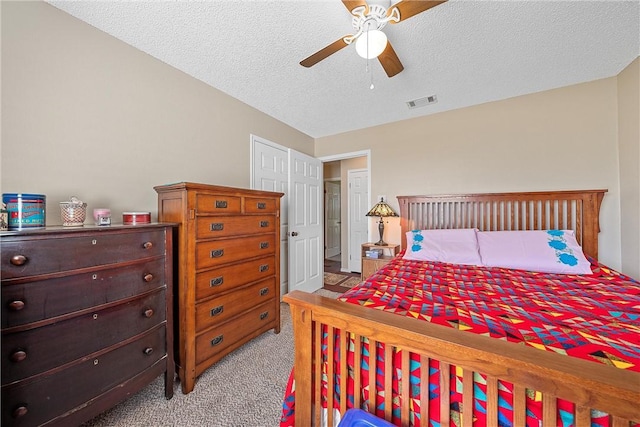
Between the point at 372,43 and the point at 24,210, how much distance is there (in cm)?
204

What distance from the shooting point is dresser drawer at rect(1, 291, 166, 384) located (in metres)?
1.01

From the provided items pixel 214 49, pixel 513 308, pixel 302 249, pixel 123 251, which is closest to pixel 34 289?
pixel 123 251

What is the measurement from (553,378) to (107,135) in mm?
2605

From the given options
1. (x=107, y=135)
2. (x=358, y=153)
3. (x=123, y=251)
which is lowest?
(x=123, y=251)

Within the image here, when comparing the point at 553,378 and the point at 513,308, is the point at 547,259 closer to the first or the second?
the point at 513,308

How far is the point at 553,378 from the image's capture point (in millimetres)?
610

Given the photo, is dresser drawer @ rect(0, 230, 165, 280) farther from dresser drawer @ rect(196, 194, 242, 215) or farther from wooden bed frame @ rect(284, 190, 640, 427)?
wooden bed frame @ rect(284, 190, 640, 427)

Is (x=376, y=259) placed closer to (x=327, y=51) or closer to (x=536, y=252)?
(x=536, y=252)

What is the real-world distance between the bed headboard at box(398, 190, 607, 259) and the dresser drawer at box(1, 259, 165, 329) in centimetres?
273

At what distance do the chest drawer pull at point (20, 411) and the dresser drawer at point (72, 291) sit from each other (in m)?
0.36

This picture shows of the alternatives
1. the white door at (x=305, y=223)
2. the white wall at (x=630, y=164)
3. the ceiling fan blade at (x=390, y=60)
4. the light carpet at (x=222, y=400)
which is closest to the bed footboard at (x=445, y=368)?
the light carpet at (x=222, y=400)

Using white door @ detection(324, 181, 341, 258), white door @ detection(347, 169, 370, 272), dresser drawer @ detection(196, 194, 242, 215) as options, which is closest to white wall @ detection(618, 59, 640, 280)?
white door @ detection(347, 169, 370, 272)

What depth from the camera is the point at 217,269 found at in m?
1.79

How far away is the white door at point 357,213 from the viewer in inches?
182
